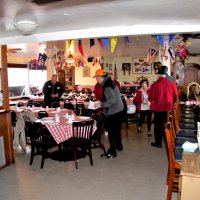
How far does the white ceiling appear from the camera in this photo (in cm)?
269

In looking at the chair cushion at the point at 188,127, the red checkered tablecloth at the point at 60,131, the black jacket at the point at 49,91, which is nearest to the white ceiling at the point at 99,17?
the red checkered tablecloth at the point at 60,131

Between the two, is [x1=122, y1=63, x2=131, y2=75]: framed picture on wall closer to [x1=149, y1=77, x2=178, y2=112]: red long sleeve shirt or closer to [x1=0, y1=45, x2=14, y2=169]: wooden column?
[x1=149, y1=77, x2=178, y2=112]: red long sleeve shirt

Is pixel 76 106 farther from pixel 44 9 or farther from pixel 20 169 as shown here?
pixel 44 9

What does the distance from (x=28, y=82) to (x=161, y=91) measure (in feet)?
27.8

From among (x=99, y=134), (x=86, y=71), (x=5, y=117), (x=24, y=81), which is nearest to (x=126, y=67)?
(x=86, y=71)

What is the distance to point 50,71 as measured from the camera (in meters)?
10.4

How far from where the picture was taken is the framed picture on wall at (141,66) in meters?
13.5

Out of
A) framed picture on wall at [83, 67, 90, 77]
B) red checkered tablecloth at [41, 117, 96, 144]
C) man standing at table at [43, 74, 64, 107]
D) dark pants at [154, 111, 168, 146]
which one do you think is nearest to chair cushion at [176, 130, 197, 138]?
dark pants at [154, 111, 168, 146]

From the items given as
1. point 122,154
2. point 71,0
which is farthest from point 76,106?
point 71,0

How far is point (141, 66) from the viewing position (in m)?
13.7

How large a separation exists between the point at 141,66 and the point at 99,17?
1067 cm

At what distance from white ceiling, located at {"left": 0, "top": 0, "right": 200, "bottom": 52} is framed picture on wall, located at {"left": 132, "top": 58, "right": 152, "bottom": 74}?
9.88 meters

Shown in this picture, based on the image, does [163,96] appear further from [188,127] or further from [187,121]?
[188,127]

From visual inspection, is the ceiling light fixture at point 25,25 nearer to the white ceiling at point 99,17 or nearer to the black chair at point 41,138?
the white ceiling at point 99,17
